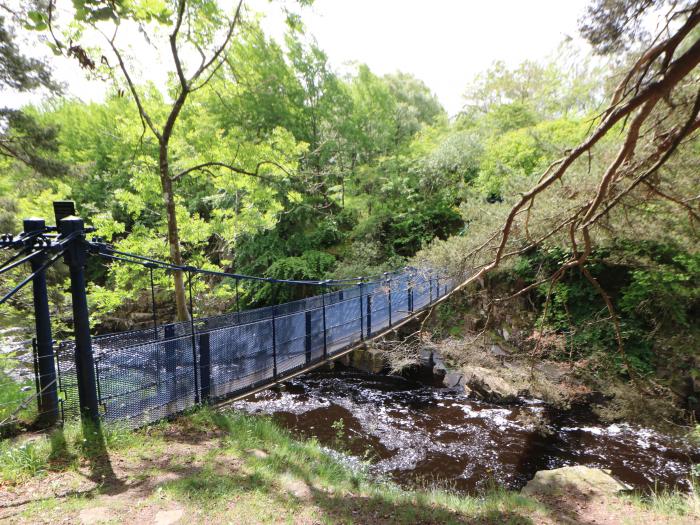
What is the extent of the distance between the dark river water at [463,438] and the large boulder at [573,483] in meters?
0.56

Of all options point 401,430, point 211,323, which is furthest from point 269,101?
point 401,430

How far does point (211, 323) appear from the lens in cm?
598

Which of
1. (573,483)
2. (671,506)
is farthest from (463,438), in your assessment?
(671,506)

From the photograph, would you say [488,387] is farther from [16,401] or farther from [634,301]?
[16,401]

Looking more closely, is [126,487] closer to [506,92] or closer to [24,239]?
[24,239]

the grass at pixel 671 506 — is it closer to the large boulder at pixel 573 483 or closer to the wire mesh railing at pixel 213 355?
the large boulder at pixel 573 483

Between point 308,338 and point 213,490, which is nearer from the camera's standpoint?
point 213,490

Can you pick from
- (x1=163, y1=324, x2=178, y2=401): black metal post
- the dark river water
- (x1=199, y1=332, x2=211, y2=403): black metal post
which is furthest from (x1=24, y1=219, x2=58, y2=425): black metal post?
the dark river water

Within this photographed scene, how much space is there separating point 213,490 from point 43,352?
1812mm

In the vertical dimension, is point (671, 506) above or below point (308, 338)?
below

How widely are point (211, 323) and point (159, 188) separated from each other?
2.26m

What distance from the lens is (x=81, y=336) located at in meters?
2.94

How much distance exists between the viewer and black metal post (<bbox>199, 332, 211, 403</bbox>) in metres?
3.78

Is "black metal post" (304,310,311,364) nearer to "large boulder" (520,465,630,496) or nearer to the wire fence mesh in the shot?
the wire fence mesh
